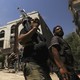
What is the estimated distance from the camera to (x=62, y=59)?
5305 millimetres

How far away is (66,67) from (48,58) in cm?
67

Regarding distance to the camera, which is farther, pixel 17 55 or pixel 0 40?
pixel 0 40

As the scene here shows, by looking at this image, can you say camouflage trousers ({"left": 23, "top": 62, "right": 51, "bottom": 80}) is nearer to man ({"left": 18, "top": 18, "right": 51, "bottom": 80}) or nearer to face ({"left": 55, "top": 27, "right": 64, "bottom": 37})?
man ({"left": 18, "top": 18, "right": 51, "bottom": 80})

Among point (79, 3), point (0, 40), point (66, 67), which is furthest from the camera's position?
point (0, 40)

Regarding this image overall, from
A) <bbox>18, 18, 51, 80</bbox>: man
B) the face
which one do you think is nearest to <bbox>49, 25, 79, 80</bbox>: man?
the face

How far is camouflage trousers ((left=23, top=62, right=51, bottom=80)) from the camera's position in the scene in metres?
4.38

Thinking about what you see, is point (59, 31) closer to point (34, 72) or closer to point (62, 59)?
point (62, 59)

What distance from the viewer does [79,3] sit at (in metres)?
36.5

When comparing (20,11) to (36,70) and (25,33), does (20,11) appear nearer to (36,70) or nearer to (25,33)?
(25,33)

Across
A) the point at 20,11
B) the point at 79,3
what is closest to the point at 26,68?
the point at 20,11

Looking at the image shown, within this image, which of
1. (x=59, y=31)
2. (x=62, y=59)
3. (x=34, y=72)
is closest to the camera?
(x=34, y=72)

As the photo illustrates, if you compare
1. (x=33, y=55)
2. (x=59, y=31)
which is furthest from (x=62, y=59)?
(x=33, y=55)

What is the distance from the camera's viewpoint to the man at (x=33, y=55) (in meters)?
4.47

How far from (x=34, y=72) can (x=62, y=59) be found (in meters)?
1.02
